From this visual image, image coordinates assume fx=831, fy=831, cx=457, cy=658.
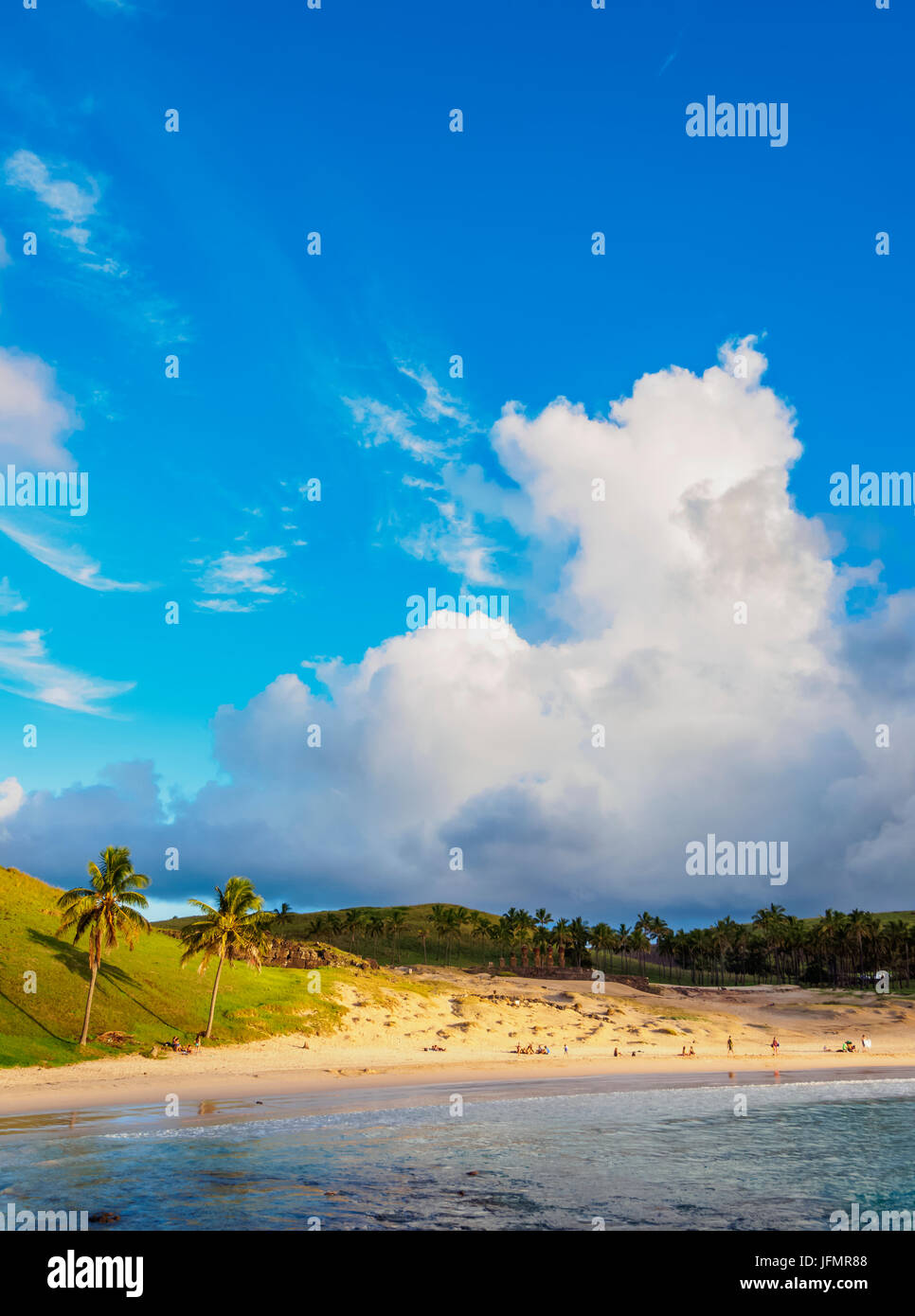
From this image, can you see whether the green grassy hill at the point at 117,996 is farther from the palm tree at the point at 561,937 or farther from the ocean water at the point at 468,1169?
the palm tree at the point at 561,937

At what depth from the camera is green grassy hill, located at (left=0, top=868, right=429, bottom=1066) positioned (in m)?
54.3

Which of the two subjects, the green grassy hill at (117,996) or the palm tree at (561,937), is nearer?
the green grassy hill at (117,996)

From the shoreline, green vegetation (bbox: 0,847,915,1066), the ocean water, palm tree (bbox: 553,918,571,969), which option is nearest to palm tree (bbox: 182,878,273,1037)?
green vegetation (bbox: 0,847,915,1066)

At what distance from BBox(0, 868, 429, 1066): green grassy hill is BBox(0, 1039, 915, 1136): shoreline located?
3.43 meters

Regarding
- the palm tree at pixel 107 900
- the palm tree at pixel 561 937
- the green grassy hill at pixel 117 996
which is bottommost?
the palm tree at pixel 561 937

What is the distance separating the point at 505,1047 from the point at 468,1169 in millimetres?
58869

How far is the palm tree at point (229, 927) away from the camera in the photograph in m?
66.0

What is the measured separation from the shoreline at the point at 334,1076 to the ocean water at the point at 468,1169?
5.71m

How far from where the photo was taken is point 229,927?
2606 inches

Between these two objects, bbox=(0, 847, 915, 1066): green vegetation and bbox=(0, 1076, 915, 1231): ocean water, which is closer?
bbox=(0, 1076, 915, 1231): ocean water

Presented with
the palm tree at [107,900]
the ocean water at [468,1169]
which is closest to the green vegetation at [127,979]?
the palm tree at [107,900]

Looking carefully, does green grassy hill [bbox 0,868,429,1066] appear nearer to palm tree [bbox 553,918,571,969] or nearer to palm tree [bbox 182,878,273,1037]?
palm tree [bbox 182,878,273,1037]

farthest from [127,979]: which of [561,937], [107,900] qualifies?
[561,937]
